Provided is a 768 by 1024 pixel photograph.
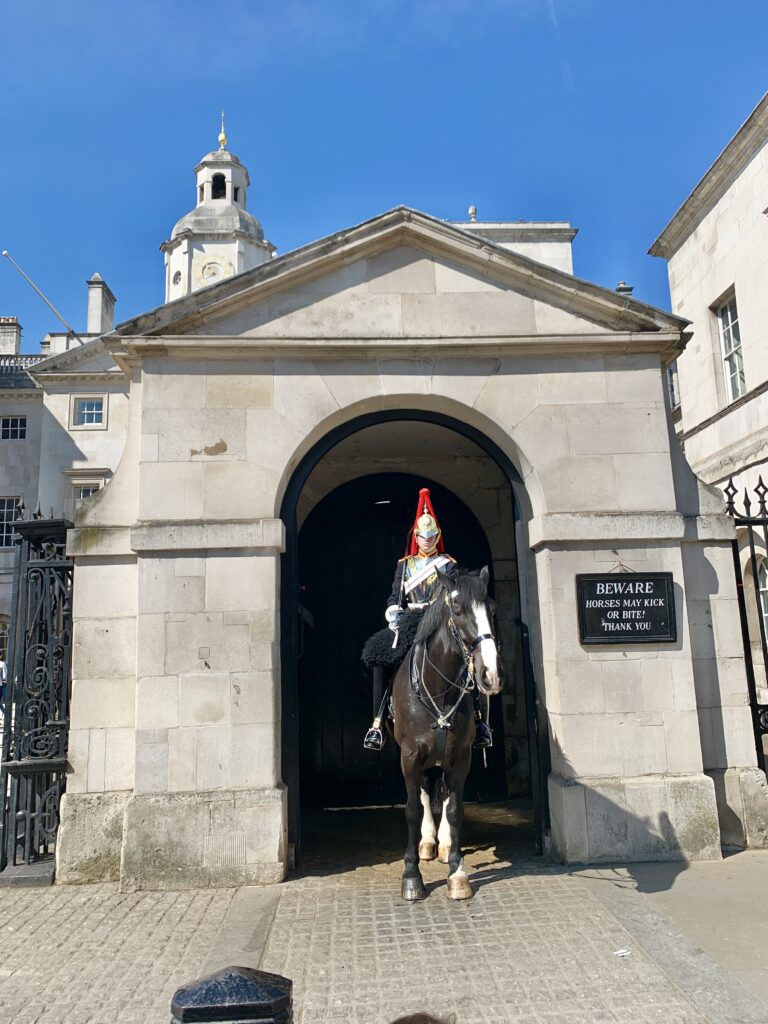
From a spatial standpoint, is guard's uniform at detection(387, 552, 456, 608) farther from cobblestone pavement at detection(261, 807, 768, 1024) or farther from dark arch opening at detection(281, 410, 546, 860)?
cobblestone pavement at detection(261, 807, 768, 1024)

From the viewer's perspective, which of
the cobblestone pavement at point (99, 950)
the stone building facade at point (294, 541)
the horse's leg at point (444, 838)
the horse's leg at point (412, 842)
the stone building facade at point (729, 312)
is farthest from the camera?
the stone building facade at point (729, 312)

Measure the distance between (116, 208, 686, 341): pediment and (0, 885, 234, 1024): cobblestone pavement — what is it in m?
4.94

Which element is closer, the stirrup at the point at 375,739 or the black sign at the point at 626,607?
the stirrup at the point at 375,739

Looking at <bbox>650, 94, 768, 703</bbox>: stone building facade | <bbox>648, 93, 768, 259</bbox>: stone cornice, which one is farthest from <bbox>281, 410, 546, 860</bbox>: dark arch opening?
<bbox>648, 93, 768, 259</bbox>: stone cornice

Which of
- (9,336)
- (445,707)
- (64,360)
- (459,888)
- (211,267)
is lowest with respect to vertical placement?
(459,888)

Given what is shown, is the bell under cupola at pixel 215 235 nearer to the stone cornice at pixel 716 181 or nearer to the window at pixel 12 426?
the window at pixel 12 426

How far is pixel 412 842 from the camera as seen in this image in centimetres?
612

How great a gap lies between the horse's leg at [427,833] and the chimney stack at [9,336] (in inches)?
1465

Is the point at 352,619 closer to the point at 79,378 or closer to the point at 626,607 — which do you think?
the point at 626,607

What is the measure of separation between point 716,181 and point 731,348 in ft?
11.8

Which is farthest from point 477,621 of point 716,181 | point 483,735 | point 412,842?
point 716,181

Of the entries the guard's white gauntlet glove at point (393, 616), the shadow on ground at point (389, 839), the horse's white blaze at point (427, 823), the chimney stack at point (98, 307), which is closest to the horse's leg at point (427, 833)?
the horse's white blaze at point (427, 823)

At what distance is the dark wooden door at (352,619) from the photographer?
32.0 feet

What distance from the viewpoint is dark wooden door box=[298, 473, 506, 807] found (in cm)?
977
